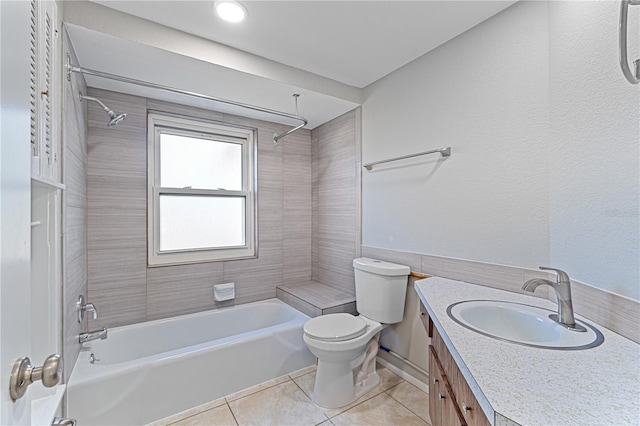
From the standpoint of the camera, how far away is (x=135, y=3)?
4.83 ft

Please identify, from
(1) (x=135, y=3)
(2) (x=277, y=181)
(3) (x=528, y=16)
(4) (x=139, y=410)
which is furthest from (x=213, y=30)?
(4) (x=139, y=410)

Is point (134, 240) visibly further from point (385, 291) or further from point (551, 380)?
point (551, 380)

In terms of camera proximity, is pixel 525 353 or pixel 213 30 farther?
pixel 213 30

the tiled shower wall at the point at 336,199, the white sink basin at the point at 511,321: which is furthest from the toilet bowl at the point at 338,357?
the white sink basin at the point at 511,321

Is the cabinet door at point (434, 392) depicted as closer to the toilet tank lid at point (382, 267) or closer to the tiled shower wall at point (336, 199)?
the toilet tank lid at point (382, 267)

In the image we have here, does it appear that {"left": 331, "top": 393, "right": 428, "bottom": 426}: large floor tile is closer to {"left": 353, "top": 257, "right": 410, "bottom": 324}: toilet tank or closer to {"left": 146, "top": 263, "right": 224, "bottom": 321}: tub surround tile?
{"left": 353, "top": 257, "right": 410, "bottom": 324}: toilet tank

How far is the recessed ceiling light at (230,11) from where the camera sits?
58.1 inches

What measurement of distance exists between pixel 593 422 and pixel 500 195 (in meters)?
1.19

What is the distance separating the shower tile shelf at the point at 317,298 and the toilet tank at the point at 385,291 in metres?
0.28

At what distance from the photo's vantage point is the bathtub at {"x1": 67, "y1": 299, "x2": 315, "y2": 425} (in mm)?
1552

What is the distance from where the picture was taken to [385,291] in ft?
6.64

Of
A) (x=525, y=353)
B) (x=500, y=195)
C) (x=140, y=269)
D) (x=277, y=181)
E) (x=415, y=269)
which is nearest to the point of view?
(x=525, y=353)

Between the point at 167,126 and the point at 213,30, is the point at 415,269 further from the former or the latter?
the point at 167,126

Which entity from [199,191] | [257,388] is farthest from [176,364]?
[199,191]
